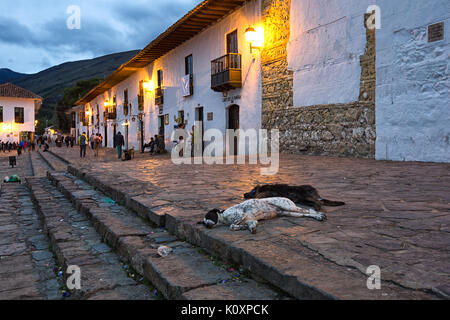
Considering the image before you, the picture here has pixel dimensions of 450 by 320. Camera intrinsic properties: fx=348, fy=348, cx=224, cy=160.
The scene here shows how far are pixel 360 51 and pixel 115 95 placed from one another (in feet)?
81.3

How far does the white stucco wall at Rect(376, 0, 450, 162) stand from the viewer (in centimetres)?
723

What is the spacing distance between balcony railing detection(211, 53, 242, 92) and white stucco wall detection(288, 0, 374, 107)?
2598mm

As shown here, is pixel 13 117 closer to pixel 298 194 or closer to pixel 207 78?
pixel 207 78

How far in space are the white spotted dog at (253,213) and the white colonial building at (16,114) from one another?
42.9 metres

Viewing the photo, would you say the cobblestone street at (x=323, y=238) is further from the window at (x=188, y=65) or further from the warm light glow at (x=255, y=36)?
the window at (x=188, y=65)

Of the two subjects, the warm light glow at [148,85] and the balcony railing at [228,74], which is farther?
the warm light glow at [148,85]

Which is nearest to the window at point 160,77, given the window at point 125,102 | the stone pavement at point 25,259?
the window at point 125,102

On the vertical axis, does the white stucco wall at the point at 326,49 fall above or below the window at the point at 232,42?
below

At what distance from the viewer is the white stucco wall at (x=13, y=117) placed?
39.1 meters

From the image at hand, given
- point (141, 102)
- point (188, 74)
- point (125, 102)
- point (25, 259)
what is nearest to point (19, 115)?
point (125, 102)

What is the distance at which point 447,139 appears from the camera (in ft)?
23.5

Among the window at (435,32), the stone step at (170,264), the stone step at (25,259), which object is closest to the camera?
the stone step at (170,264)

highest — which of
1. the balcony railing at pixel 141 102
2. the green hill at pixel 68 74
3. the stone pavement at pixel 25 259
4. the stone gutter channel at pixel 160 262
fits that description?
the green hill at pixel 68 74

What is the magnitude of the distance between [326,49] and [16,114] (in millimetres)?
40286
